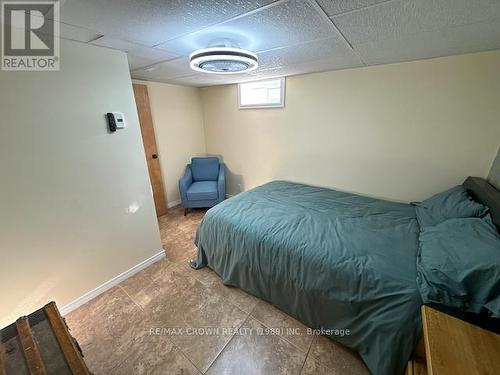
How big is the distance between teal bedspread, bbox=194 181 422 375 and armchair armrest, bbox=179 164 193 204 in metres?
1.29

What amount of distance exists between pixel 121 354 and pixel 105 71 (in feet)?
7.26

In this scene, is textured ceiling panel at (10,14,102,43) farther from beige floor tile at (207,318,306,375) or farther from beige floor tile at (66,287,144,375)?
beige floor tile at (207,318,306,375)

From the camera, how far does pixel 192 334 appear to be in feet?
5.25

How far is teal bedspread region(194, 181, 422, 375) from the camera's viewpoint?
122cm

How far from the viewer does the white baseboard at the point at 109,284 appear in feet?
5.94

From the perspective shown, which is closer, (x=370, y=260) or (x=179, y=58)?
(x=370, y=260)

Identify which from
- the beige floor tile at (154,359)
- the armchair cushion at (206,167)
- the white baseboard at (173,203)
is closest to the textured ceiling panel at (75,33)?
the beige floor tile at (154,359)

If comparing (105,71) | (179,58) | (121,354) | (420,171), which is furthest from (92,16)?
(420,171)

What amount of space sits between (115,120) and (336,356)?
256 cm

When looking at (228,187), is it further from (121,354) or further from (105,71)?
(121,354)

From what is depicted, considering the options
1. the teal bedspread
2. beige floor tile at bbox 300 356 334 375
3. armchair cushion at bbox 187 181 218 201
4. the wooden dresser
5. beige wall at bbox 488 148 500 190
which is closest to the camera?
the wooden dresser

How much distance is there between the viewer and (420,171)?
7.23 feet

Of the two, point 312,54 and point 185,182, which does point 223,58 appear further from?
point 185,182

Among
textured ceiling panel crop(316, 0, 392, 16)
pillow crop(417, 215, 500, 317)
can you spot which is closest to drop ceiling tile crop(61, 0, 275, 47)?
textured ceiling panel crop(316, 0, 392, 16)
